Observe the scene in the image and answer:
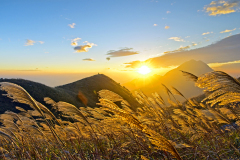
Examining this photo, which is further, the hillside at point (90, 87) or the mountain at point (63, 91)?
the hillside at point (90, 87)

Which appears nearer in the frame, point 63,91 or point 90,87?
point 63,91

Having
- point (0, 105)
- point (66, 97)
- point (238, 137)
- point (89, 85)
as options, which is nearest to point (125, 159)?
point (238, 137)

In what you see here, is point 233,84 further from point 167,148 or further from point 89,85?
point 89,85

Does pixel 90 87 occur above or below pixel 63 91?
below

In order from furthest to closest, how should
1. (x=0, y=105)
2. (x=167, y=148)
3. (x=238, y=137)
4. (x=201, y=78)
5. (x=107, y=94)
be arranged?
(x=0, y=105), (x=238, y=137), (x=107, y=94), (x=201, y=78), (x=167, y=148)

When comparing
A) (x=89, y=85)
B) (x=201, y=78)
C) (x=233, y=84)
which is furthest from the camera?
(x=89, y=85)

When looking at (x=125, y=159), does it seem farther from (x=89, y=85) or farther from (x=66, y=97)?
(x=89, y=85)

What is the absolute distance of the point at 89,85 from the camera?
37781 mm

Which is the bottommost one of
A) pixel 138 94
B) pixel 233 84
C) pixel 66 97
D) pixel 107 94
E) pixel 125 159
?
pixel 66 97

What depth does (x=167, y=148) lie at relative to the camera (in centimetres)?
106

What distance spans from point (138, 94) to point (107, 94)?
1.77 m

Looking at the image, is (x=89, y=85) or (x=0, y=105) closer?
(x=0, y=105)

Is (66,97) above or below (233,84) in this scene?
below

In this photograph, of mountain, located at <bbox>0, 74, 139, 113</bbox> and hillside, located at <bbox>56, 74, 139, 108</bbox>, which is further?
hillside, located at <bbox>56, 74, 139, 108</bbox>
